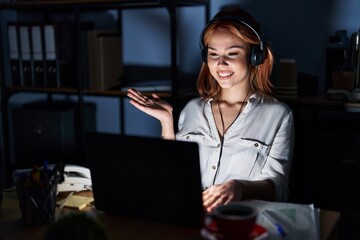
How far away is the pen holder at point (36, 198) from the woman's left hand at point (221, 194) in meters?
0.38

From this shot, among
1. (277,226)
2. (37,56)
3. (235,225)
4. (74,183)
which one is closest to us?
(235,225)

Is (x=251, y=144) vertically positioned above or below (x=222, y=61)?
below

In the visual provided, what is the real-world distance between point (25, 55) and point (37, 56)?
0.08 meters

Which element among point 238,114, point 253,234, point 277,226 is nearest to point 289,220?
point 277,226

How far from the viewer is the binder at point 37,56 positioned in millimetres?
2678

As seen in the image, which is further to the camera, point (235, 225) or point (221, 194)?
point (221, 194)

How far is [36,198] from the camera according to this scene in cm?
119

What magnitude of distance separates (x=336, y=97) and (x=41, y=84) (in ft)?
5.16

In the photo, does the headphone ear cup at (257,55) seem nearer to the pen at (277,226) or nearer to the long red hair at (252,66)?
the long red hair at (252,66)

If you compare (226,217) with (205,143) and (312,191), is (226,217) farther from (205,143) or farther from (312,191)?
(312,191)

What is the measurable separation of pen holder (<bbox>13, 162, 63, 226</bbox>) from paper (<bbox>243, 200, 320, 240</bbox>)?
50cm

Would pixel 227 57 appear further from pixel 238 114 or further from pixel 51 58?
pixel 51 58

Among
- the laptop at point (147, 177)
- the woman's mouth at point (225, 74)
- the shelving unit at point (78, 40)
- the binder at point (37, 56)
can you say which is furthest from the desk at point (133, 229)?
the binder at point (37, 56)

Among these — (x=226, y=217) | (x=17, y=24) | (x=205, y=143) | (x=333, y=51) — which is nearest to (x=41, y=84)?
(x=17, y=24)
